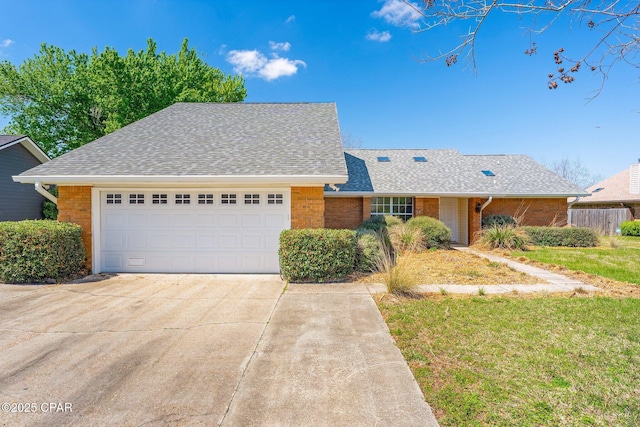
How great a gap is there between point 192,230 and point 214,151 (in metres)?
2.58

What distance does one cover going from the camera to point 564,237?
13.2 metres

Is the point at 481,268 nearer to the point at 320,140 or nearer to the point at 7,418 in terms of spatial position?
the point at 320,140

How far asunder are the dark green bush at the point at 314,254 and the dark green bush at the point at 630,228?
22543 mm

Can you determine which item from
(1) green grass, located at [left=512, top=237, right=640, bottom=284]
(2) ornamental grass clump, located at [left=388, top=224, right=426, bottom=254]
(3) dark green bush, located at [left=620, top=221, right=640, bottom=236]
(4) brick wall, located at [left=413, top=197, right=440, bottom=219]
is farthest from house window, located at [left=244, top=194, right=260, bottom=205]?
(3) dark green bush, located at [left=620, top=221, right=640, bottom=236]

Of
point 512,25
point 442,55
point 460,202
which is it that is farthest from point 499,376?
point 460,202

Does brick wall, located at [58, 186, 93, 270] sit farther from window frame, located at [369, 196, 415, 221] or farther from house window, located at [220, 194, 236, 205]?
window frame, located at [369, 196, 415, 221]

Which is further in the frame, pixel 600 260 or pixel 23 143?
pixel 23 143

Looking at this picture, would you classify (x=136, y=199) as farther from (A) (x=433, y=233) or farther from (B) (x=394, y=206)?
(B) (x=394, y=206)

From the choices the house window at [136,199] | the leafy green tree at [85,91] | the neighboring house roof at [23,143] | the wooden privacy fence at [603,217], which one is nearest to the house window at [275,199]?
the house window at [136,199]

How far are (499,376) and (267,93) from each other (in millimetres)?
26686

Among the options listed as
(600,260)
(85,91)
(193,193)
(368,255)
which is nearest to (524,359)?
(368,255)

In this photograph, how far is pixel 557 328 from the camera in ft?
14.5

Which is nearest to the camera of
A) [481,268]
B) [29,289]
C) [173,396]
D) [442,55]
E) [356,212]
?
[173,396]

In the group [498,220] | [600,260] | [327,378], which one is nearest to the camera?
[327,378]
